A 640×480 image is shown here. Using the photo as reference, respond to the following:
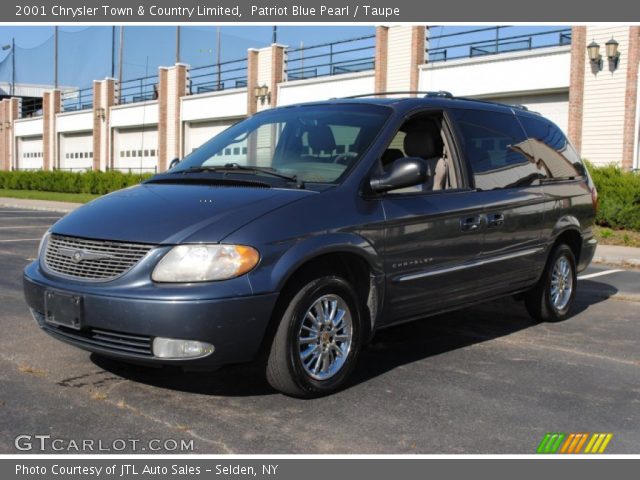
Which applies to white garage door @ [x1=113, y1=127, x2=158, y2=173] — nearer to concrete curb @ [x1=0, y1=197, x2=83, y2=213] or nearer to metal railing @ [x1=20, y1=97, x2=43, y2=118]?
concrete curb @ [x1=0, y1=197, x2=83, y2=213]

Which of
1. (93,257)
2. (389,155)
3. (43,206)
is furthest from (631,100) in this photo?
(93,257)

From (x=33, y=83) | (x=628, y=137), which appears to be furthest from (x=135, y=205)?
(x=33, y=83)

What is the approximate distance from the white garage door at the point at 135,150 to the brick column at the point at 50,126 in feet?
29.7

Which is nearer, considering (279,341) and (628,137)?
(279,341)

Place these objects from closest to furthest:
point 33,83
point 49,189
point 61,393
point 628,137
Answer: point 61,393 < point 628,137 < point 49,189 < point 33,83

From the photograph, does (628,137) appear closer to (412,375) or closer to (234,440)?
(412,375)

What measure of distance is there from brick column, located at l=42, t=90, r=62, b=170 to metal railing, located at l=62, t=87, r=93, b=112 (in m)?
0.53

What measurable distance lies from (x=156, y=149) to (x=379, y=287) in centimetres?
3892

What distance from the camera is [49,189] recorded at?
41906mm

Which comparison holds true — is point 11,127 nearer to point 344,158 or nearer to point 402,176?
point 344,158

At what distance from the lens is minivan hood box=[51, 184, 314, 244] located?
424 centimetres

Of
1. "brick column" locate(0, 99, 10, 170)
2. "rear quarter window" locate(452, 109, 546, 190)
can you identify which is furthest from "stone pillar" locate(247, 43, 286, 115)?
"brick column" locate(0, 99, 10, 170)

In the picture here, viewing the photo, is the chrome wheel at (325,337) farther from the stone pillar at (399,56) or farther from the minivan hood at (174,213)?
the stone pillar at (399,56)
